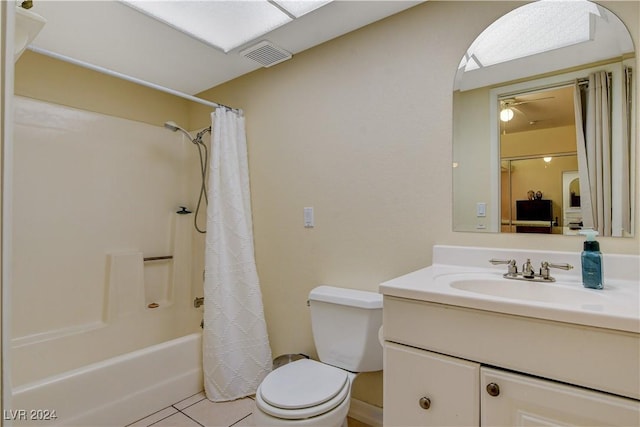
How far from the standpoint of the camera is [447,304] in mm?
964

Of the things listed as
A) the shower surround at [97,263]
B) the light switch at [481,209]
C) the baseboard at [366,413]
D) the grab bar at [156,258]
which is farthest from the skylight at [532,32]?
the grab bar at [156,258]

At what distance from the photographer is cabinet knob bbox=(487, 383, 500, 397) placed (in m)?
0.89

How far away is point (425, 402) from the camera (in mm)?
989

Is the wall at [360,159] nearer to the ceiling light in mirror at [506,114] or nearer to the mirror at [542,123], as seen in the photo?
the mirror at [542,123]

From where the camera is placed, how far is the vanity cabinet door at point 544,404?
2.51ft

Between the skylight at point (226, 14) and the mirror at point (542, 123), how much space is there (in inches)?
32.6

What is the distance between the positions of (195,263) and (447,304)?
87.3 inches

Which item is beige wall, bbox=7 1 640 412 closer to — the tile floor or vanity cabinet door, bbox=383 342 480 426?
the tile floor

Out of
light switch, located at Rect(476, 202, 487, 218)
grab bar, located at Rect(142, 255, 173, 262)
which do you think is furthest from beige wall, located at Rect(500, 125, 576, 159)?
grab bar, located at Rect(142, 255, 173, 262)

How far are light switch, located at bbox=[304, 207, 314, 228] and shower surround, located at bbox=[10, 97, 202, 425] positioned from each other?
102 centimetres

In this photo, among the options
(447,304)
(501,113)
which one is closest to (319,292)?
(447,304)

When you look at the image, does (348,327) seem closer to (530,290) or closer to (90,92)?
(530,290)

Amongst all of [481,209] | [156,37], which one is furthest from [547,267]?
[156,37]

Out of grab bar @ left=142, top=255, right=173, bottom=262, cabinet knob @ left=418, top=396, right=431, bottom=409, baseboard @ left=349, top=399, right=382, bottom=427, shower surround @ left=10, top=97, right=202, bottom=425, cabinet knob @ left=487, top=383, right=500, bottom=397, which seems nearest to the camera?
cabinet knob @ left=487, top=383, right=500, bottom=397
